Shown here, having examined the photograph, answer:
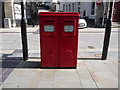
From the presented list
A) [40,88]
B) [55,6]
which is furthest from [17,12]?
[55,6]

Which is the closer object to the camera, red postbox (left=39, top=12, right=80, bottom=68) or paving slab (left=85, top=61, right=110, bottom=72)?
red postbox (left=39, top=12, right=80, bottom=68)

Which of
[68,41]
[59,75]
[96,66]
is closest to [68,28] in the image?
[68,41]

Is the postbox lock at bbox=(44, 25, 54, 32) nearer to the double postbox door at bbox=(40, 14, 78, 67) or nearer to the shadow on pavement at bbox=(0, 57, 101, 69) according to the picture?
the double postbox door at bbox=(40, 14, 78, 67)

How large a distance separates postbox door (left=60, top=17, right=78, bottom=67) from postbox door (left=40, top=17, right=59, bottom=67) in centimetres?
15

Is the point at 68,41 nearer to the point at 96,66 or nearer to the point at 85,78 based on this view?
the point at 85,78

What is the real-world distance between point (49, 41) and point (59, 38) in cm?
29

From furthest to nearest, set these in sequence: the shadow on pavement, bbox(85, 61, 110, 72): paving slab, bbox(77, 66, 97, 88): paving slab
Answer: the shadow on pavement, bbox(85, 61, 110, 72): paving slab, bbox(77, 66, 97, 88): paving slab

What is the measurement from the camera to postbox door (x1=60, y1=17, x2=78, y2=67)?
3942mm

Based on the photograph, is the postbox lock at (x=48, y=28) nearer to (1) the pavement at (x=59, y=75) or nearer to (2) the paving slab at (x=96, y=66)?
(1) the pavement at (x=59, y=75)

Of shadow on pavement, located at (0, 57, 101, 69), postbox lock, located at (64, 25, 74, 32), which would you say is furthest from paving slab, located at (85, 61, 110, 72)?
shadow on pavement, located at (0, 57, 101, 69)

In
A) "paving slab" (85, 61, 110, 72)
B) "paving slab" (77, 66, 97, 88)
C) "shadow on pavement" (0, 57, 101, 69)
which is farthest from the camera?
"shadow on pavement" (0, 57, 101, 69)

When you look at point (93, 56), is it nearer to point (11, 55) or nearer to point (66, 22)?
point (66, 22)

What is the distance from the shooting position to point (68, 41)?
4102 mm

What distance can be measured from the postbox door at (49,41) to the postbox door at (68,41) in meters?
0.15
